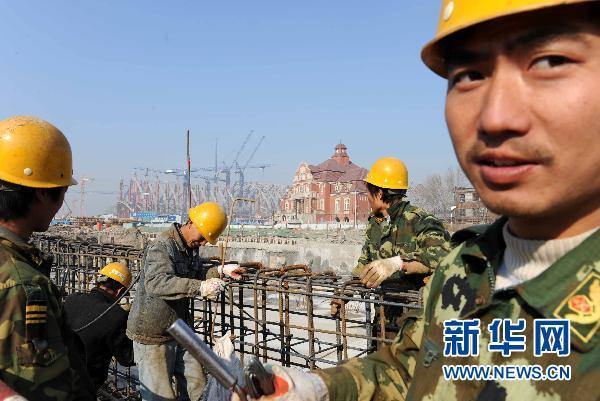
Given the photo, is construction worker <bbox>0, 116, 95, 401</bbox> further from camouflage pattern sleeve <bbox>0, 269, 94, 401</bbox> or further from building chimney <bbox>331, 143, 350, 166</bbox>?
building chimney <bbox>331, 143, 350, 166</bbox>

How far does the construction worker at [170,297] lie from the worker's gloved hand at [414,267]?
5.71 feet

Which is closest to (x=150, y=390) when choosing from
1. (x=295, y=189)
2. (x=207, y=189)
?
(x=295, y=189)

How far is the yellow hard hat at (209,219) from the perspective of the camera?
4680mm

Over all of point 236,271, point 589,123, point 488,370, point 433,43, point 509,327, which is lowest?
point 236,271

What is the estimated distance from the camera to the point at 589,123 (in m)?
0.88

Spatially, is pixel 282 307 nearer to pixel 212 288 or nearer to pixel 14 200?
pixel 212 288

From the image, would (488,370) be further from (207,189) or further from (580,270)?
(207,189)

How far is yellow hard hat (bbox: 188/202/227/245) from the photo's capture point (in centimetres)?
468

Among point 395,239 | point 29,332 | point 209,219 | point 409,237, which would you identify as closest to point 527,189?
point 29,332

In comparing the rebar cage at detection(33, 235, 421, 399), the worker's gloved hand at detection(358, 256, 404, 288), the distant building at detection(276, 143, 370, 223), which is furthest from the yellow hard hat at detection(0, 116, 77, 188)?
the distant building at detection(276, 143, 370, 223)

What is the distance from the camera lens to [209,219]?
4.69 metres

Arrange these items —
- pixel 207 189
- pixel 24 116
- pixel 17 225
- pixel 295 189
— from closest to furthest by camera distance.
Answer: pixel 17 225
pixel 24 116
pixel 295 189
pixel 207 189

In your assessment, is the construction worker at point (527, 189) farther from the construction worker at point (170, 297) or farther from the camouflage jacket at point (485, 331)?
the construction worker at point (170, 297)

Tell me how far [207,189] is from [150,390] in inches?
7297
